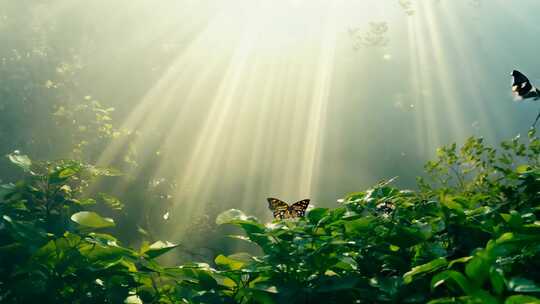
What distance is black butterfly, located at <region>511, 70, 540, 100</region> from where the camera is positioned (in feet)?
5.81

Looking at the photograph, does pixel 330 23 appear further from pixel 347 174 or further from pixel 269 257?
pixel 269 257

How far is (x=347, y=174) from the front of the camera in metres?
19.8

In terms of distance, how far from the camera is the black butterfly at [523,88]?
5.81 feet

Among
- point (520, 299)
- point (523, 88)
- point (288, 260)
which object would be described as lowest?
point (520, 299)

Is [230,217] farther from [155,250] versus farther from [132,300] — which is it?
[132,300]

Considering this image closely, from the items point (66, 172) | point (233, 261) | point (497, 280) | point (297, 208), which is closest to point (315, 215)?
point (233, 261)

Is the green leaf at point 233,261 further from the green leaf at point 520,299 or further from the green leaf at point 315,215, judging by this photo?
the green leaf at point 520,299

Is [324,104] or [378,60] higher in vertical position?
[378,60]

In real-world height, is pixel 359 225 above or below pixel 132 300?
above

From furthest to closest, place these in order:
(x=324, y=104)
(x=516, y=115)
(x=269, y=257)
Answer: (x=516, y=115) → (x=324, y=104) → (x=269, y=257)

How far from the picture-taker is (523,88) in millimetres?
1847

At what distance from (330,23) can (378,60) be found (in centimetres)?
290

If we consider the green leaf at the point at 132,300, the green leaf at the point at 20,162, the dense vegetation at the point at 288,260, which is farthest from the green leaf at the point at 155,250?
the green leaf at the point at 20,162

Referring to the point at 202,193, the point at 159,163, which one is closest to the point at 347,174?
the point at 202,193
